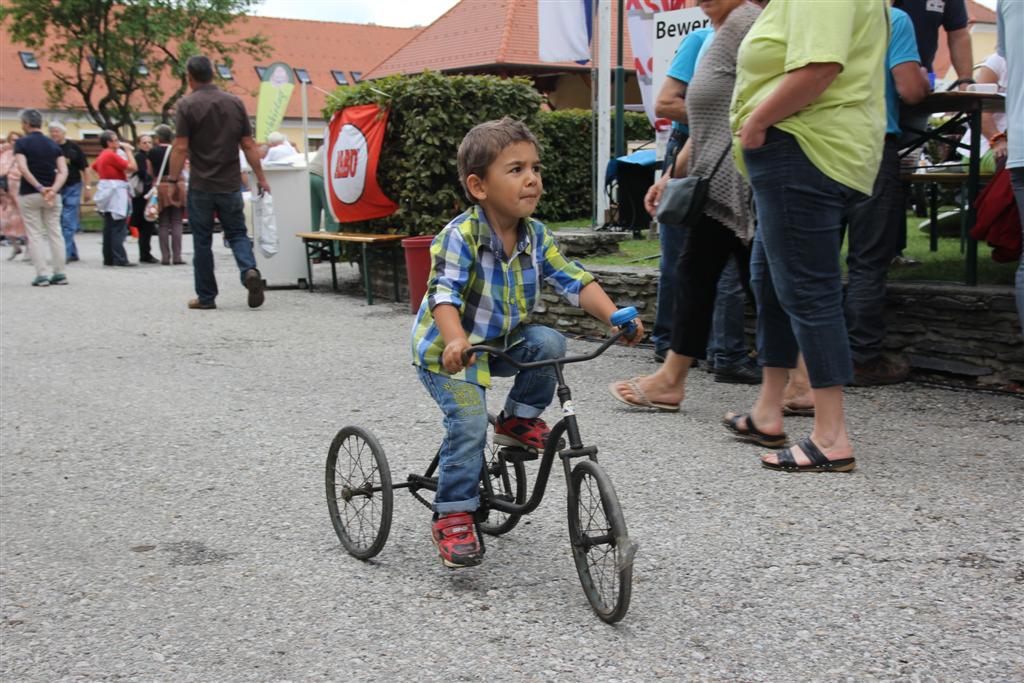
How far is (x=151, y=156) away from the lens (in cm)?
1614

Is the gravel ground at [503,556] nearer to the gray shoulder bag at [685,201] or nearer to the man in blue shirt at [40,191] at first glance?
the gray shoulder bag at [685,201]

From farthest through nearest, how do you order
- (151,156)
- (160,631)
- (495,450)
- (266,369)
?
(151,156), (266,369), (495,450), (160,631)

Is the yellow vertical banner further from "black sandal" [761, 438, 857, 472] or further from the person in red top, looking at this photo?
"black sandal" [761, 438, 857, 472]

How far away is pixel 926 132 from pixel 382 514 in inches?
158

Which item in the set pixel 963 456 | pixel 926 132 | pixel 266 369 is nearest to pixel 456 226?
pixel 963 456

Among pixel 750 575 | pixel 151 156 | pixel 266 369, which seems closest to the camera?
pixel 750 575

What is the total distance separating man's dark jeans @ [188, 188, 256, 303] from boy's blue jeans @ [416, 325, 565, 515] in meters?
7.28

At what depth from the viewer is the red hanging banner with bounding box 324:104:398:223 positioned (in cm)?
1039

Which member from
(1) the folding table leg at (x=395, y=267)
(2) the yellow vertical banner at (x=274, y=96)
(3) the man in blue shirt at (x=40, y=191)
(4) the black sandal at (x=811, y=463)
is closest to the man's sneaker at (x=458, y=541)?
(4) the black sandal at (x=811, y=463)

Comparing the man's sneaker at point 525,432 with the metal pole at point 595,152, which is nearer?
the man's sneaker at point 525,432

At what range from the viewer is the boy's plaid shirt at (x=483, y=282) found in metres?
3.27

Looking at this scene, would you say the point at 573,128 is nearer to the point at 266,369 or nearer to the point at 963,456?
the point at 266,369

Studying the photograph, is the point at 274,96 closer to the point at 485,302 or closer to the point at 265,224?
the point at 265,224

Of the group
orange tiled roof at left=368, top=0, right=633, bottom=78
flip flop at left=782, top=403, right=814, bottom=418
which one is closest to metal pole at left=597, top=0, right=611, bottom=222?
flip flop at left=782, top=403, right=814, bottom=418
